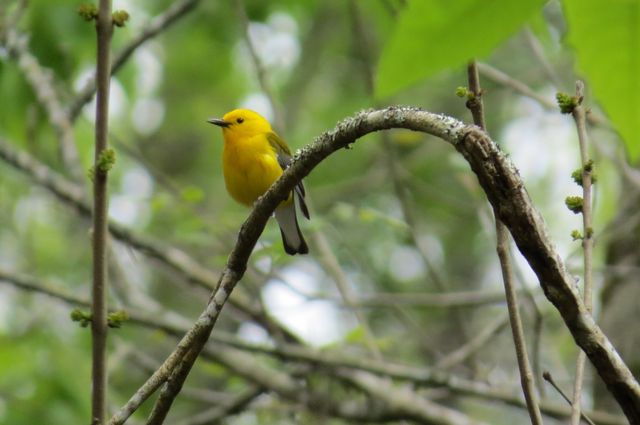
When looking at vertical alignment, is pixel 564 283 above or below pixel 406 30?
above

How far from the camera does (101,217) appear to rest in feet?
7.66

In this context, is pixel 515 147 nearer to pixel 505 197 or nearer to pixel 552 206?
pixel 552 206

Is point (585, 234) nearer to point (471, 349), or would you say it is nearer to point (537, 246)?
point (537, 246)

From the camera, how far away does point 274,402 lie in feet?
20.3

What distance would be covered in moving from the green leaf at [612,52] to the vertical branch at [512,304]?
3.39 feet

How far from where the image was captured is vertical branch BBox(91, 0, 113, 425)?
2.24 metres

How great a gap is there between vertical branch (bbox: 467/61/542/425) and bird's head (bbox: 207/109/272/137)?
3.78m

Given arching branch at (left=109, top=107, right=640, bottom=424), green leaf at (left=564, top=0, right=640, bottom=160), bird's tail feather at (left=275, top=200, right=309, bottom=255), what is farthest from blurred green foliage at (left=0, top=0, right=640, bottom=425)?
green leaf at (left=564, top=0, right=640, bottom=160)

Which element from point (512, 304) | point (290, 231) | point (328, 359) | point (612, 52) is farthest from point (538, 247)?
point (328, 359)

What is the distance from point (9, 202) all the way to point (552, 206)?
682cm

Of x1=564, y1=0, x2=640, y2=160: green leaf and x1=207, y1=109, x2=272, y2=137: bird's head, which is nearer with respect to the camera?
x1=564, y1=0, x2=640, y2=160: green leaf

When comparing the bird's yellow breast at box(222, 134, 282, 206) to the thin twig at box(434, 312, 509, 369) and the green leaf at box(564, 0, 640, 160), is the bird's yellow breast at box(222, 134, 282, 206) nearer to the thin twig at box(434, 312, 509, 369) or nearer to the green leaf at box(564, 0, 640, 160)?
the thin twig at box(434, 312, 509, 369)

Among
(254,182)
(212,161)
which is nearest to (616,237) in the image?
(254,182)

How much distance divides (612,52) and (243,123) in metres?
5.39
